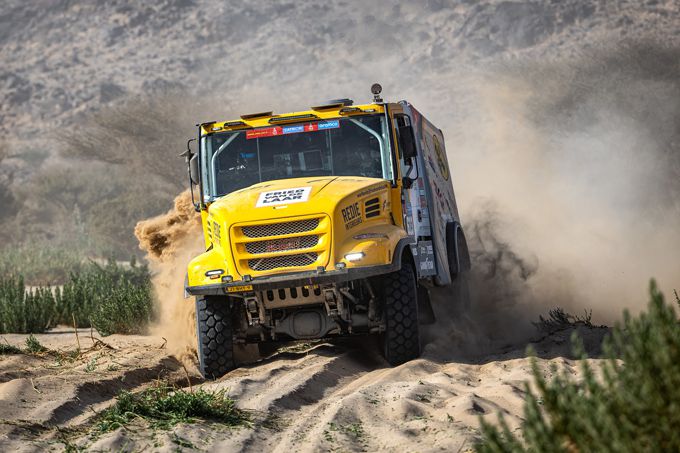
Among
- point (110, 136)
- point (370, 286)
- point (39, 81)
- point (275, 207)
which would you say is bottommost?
point (370, 286)

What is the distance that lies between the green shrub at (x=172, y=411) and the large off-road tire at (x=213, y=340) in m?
2.62

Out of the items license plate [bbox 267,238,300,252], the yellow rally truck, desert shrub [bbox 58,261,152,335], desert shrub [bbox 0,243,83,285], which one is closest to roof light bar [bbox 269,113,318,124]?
the yellow rally truck

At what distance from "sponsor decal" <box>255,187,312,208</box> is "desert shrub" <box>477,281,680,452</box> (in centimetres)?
575

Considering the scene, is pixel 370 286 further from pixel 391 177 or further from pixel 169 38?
pixel 169 38

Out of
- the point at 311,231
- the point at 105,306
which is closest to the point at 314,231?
the point at 311,231

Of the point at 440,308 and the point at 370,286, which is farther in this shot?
the point at 440,308

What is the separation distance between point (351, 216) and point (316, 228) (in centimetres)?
38

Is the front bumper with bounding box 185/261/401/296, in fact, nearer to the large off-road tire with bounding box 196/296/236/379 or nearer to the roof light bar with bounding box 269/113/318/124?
the large off-road tire with bounding box 196/296/236/379

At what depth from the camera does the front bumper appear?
948 cm

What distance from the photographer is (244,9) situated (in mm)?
53438

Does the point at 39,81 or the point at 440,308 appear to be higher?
the point at 39,81

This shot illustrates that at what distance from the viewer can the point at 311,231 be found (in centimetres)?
966

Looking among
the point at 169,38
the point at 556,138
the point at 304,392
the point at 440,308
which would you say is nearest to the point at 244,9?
the point at 169,38

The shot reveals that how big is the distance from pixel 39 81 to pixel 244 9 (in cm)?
1084
